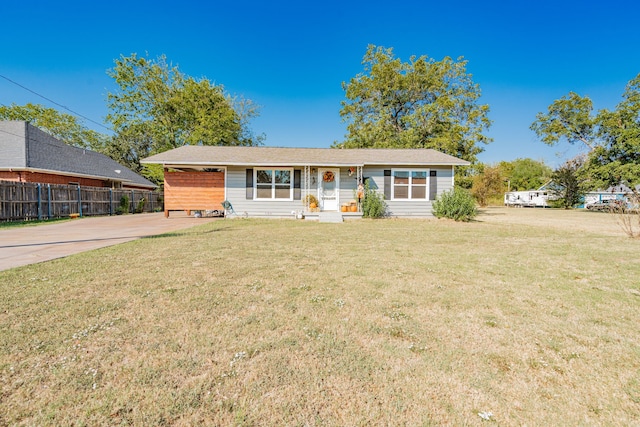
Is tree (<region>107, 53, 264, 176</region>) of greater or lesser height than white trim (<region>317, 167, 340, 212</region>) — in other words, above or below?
above

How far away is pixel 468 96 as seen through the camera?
23.9m

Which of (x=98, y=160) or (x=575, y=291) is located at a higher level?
(x=98, y=160)

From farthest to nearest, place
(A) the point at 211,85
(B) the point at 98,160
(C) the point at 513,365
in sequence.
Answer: (A) the point at 211,85
(B) the point at 98,160
(C) the point at 513,365

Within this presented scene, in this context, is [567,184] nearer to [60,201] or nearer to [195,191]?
[195,191]

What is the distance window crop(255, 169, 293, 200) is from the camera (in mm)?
14117

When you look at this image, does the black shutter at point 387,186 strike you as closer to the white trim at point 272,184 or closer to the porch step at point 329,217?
the porch step at point 329,217

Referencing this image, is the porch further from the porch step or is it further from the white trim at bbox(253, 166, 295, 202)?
the white trim at bbox(253, 166, 295, 202)

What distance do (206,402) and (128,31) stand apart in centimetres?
2513

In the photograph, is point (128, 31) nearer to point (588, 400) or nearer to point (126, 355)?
point (126, 355)

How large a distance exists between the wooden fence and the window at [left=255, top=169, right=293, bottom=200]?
10.2 m

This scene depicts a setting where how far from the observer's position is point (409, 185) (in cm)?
1444

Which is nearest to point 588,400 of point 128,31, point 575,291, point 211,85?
point 575,291

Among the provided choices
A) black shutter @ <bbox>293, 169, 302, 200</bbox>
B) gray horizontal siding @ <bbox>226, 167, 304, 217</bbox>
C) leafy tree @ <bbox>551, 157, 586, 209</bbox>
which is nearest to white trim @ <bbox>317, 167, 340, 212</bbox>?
black shutter @ <bbox>293, 169, 302, 200</bbox>

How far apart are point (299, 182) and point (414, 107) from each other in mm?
16726
